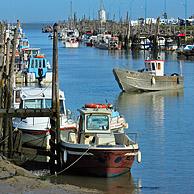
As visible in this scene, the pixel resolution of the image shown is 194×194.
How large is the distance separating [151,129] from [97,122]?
10982mm

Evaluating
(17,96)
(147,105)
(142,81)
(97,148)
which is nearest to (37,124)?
(97,148)

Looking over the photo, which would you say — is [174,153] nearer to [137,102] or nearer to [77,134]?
[77,134]

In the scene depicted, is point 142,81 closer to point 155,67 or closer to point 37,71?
point 155,67

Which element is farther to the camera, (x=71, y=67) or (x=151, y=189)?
(x=71, y=67)

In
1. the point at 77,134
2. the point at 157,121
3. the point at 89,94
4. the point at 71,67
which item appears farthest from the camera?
the point at 71,67

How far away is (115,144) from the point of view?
22.8m

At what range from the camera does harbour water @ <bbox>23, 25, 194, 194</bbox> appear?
22.6 metres

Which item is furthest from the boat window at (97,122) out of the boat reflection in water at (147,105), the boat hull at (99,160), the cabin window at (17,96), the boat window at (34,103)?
the boat reflection in water at (147,105)

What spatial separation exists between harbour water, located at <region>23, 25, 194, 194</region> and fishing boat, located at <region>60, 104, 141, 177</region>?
0.33 metres

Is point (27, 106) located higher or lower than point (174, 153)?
higher

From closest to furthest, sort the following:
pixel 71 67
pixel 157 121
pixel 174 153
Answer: pixel 174 153 < pixel 157 121 < pixel 71 67

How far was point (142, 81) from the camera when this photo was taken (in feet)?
173

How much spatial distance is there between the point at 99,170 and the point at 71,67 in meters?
61.3

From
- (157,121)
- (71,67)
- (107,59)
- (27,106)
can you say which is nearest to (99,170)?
(27,106)
